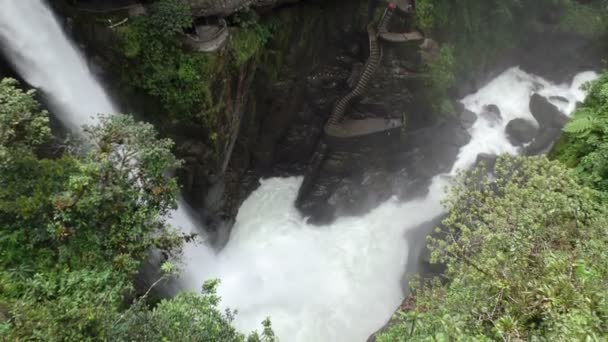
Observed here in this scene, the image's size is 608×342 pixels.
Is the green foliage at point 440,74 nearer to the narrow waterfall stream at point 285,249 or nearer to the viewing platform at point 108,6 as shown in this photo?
the narrow waterfall stream at point 285,249

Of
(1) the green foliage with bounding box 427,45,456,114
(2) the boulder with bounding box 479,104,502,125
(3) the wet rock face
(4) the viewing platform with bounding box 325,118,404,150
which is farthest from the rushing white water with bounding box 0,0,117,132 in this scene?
(3) the wet rock face

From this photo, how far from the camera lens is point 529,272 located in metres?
5.84

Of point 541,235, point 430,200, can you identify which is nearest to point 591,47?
point 430,200

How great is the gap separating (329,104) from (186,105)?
25.4ft

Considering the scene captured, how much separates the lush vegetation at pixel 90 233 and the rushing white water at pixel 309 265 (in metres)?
7.37

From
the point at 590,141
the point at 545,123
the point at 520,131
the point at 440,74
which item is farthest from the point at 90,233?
the point at 545,123

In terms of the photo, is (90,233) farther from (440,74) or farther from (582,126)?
(440,74)

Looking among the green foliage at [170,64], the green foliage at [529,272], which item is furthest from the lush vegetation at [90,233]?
the green foliage at [170,64]

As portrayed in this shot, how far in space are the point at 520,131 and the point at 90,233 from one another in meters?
22.0

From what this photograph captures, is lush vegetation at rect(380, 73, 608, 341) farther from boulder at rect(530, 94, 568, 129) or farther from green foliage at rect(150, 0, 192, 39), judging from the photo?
boulder at rect(530, 94, 568, 129)

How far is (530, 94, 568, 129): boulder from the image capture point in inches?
840

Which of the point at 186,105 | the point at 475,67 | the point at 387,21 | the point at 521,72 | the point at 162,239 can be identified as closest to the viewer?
the point at 162,239

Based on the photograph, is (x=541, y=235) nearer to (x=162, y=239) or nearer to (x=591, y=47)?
(x=162, y=239)

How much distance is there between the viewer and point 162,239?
790cm
